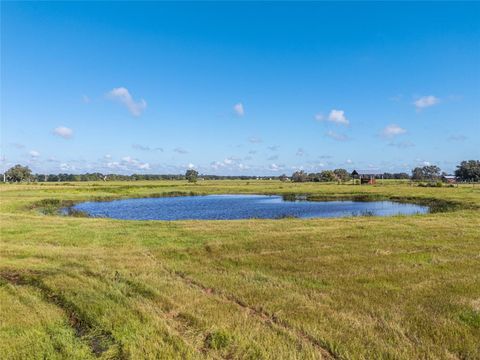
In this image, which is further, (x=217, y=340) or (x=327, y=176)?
(x=327, y=176)

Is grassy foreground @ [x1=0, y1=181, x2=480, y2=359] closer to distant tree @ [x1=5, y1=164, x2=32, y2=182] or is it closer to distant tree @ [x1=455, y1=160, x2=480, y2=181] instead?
distant tree @ [x1=455, y1=160, x2=480, y2=181]

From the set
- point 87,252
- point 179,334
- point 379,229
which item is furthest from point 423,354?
point 379,229

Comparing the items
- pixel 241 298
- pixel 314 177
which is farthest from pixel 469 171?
pixel 241 298

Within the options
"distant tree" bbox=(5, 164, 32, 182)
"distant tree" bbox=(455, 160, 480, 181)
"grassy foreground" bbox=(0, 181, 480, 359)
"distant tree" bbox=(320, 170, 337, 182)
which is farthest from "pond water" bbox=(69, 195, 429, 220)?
"distant tree" bbox=(5, 164, 32, 182)

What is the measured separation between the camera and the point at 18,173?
6939 inches

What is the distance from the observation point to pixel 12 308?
350 inches

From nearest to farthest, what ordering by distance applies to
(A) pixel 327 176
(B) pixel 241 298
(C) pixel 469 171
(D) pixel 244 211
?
(B) pixel 241 298 → (D) pixel 244 211 → (C) pixel 469 171 → (A) pixel 327 176

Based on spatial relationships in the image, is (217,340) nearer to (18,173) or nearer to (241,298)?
(241,298)

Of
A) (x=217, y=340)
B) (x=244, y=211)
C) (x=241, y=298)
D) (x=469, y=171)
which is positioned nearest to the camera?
(x=217, y=340)

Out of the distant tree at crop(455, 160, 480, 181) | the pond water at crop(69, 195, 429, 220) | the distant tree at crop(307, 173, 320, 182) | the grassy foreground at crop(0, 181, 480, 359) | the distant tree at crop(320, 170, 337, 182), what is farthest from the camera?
the distant tree at crop(307, 173, 320, 182)

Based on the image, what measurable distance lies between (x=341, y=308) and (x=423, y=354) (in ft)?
7.68

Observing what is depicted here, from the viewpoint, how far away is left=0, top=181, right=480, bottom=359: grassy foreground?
7.15 meters

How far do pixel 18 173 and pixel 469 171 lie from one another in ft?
652

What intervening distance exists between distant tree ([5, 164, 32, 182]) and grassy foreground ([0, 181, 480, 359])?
182135 millimetres
